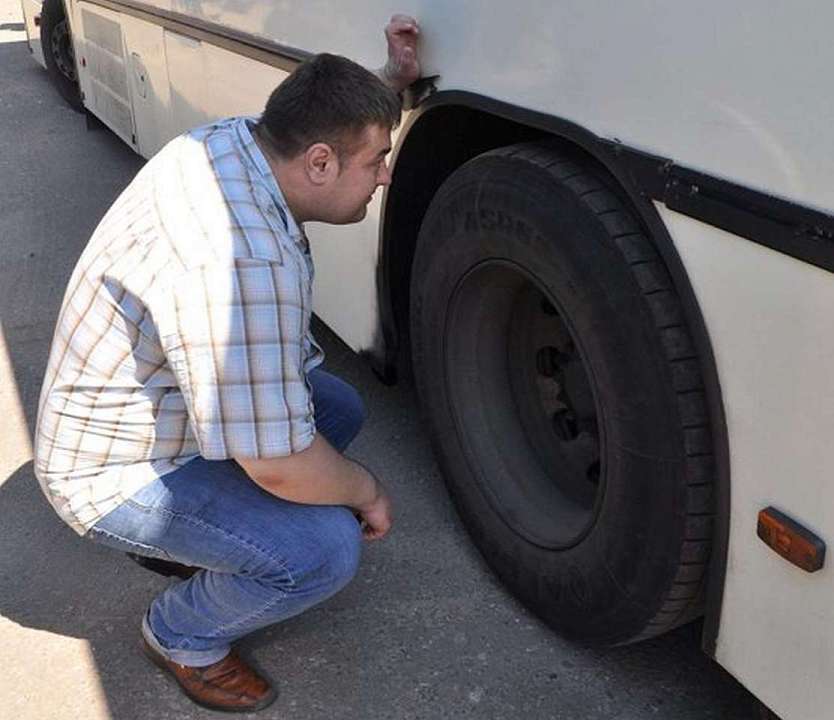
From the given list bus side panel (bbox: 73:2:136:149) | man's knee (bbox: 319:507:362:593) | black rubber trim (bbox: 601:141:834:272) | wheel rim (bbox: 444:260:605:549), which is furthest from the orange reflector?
bus side panel (bbox: 73:2:136:149)

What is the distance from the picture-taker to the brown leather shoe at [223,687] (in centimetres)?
240

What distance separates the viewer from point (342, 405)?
278cm

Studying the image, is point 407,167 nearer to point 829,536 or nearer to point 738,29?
point 738,29

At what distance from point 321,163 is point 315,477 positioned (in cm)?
57

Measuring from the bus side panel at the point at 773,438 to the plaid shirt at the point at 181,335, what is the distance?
68 centimetres

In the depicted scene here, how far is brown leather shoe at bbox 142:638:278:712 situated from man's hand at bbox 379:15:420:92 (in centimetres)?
133

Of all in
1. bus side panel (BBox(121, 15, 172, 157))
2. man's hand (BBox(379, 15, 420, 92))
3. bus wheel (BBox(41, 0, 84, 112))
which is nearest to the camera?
man's hand (BBox(379, 15, 420, 92))

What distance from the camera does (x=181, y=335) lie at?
6.15ft

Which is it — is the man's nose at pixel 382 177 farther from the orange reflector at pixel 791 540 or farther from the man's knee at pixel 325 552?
the orange reflector at pixel 791 540

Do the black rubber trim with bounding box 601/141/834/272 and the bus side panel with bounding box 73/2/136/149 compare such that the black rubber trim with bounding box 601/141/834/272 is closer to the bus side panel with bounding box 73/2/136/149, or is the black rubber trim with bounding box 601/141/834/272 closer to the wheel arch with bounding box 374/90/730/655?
the wheel arch with bounding box 374/90/730/655

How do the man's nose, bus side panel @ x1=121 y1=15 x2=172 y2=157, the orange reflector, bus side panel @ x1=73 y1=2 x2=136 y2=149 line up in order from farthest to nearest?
1. bus side panel @ x1=73 y1=2 x2=136 y2=149
2. bus side panel @ x1=121 y1=15 x2=172 y2=157
3. the man's nose
4. the orange reflector

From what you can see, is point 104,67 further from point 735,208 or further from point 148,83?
point 735,208

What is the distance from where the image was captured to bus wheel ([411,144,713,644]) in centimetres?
198

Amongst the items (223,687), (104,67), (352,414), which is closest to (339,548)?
(223,687)
